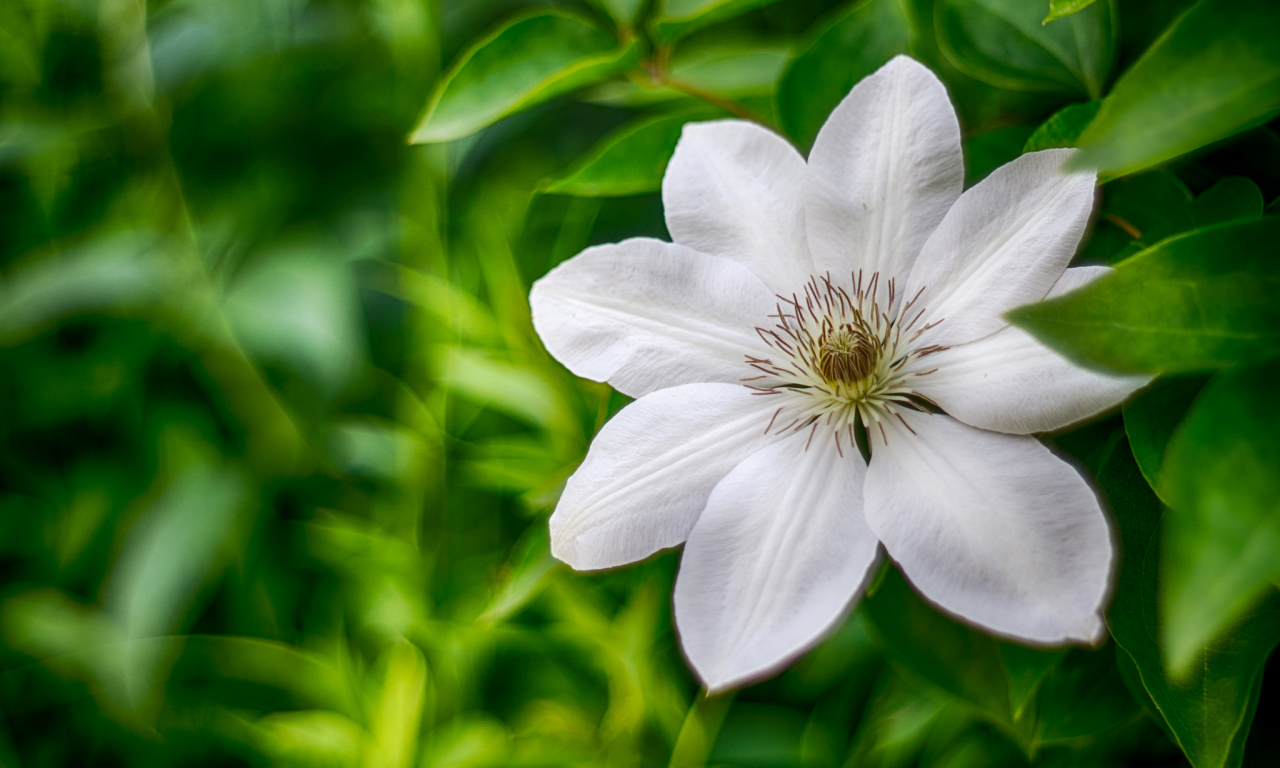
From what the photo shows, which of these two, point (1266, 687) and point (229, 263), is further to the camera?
point (229, 263)

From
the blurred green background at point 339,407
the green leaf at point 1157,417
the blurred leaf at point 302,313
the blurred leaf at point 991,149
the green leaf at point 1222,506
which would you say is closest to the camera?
the green leaf at point 1222,506

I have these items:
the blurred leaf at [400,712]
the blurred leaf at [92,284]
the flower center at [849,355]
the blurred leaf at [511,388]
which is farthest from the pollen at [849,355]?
the blurred leaf at [92,284]

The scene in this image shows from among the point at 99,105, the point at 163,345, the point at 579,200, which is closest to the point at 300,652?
the point at 163,345

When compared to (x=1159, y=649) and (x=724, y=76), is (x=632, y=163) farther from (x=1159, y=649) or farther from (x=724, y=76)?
(x=1159, y=649)

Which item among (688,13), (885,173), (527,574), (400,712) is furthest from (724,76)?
(400,712)

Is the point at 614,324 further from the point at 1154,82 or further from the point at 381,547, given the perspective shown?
the point at 381,547

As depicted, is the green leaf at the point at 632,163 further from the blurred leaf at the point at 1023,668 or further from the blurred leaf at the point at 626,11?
the blurred leaf at the point at 1023,668

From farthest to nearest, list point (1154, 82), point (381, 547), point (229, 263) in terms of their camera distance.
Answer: point (229, 263), point (381, 547), point (1154, 82)
